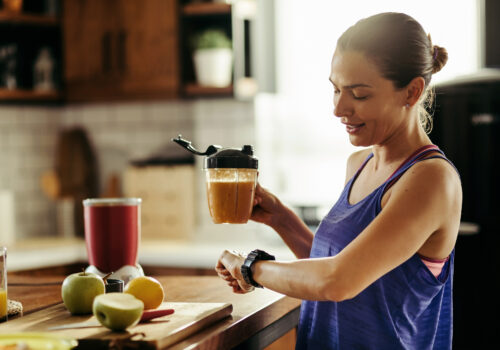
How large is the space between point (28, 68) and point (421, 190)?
3.30m

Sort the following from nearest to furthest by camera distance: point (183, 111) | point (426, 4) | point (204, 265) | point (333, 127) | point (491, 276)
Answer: point (491, 276) < point (204, 265) < point (426, 4) < point (333, 127) < point (183, 111)

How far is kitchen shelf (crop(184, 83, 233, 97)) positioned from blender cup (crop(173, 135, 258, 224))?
197 cm

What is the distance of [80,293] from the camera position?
1412 mm

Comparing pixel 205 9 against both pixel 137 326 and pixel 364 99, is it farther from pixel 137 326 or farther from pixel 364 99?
pixel 137 326

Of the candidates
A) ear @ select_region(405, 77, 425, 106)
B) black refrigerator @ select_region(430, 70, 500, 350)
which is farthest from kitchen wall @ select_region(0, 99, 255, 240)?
ear @ select_region(405, 77, 425, 106)

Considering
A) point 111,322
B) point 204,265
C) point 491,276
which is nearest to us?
point 111,322

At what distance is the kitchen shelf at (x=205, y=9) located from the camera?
3568 mm

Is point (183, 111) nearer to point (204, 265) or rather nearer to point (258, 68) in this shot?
point (258, 68)

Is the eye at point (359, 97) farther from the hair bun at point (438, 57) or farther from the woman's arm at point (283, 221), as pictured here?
the woman's arm at point (283, 221)

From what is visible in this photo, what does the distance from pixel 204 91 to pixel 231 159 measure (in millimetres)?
2083

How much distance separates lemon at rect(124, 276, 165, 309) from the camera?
55.1 inches

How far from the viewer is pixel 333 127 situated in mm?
3746

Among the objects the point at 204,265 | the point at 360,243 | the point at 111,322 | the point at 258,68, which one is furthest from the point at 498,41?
the point at 111,322

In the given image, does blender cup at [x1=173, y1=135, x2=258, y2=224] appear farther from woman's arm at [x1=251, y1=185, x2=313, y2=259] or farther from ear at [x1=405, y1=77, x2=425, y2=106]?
ear at [x1=405, y1=77, x2=425, y2=106]
